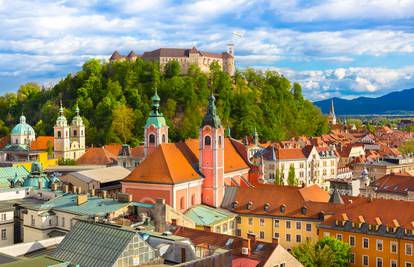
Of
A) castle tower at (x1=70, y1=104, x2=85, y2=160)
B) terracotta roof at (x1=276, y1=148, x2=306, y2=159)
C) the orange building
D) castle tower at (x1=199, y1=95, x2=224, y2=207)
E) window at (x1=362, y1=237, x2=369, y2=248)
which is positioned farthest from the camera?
castle tower at (x1=70, y1=104, x2=85, y2=160)

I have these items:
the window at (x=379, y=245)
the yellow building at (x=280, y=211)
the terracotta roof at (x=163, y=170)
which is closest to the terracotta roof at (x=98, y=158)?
the terracotta roof at (x=163, y=170)

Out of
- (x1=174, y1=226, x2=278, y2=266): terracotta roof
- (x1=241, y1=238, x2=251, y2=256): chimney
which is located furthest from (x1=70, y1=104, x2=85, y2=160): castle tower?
(x1=241, y1=238, x2=251, y2=256): chimney

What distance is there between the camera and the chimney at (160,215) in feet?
136

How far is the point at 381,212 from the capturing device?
1816 inches

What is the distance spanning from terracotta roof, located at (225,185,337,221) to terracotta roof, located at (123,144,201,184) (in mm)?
5169

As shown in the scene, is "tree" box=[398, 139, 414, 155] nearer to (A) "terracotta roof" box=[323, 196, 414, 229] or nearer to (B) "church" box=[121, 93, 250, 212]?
(B) "church" box=[121, 93, 250, 212]

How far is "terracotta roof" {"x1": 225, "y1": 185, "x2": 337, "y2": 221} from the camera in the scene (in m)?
49.7

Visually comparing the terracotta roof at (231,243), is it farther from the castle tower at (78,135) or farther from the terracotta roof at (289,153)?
the castle tower at (78,135)

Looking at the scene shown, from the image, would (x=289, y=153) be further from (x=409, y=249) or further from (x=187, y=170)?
(x=409, y=249)

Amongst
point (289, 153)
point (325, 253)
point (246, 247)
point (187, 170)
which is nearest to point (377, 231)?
point (325, 253)

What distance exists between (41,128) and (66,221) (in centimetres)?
7574

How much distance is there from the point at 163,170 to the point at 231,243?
14387 mm

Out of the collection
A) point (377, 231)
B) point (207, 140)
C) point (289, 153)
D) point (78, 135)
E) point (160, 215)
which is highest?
point (78, 135)

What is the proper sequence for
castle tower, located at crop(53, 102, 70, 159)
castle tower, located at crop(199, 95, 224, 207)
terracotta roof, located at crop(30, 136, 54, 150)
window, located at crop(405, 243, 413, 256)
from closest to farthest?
window, located at crop(405, 243, 413, 256), castle tower, located at crop(199, 95, 224, 207), castle tower, located at crop(53, 102, 70, 159), terracotta roof, located at crop(30, 136, 54, 150)
